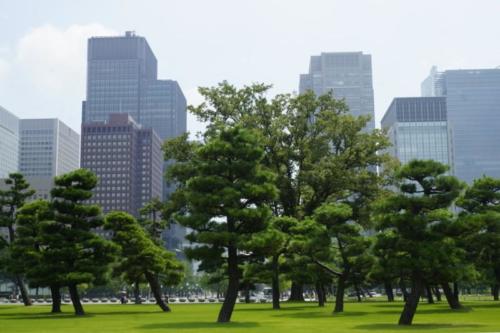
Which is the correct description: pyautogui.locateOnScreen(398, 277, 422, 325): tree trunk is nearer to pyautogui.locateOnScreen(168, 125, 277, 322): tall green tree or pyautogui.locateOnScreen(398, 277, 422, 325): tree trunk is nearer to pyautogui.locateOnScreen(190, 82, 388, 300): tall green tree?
pyautogui.locateOnScreen(168, 125, 277, 322): tall green tree

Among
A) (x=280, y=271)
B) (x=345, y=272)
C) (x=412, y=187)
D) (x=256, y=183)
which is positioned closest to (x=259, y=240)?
(x=256, y=183)

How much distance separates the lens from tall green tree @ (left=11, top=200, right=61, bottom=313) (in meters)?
41.4

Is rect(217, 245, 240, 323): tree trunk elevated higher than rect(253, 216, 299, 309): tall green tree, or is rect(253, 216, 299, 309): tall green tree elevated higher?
rect(253, 216, 299, 309): tall green tree

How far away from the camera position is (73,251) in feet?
136

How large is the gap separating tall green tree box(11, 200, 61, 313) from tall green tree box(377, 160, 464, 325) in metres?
23.2

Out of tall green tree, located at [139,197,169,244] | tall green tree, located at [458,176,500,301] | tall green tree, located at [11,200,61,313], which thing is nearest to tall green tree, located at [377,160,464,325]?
tall green tree, located at [458,176,500,301]

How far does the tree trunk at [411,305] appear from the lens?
2905 cm

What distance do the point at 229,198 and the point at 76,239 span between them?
16.0 metres

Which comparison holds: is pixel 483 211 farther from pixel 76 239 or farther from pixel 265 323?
pixel 76 239

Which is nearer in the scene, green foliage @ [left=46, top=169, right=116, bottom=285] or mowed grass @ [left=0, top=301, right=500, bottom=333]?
mowed grass @ [left=0, top=301, right=500, bottom=333]

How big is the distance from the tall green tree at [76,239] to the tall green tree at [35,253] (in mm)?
492

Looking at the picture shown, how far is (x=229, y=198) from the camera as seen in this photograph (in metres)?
30.9

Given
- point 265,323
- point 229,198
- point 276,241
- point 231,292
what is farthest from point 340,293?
point 229,198

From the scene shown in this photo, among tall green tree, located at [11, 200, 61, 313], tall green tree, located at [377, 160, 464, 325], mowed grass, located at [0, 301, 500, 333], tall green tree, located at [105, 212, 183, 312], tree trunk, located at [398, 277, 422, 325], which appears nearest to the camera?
mowed grass, located at [0, 301, 500, 333]
